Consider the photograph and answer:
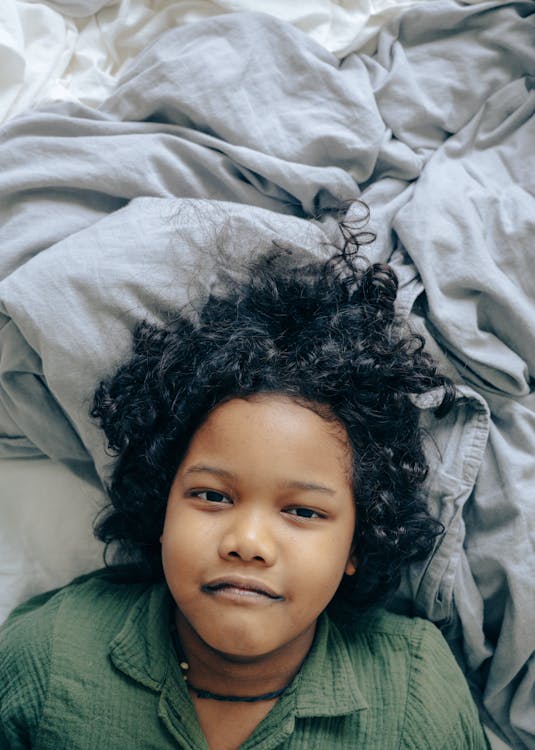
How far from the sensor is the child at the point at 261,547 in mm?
884

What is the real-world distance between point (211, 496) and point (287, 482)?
9 cm

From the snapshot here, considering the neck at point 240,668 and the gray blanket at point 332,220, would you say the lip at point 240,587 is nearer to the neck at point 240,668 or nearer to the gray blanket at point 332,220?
the neck at point 240,668

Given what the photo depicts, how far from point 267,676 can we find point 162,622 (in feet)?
0.45

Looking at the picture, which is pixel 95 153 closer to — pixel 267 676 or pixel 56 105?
pixel 56 105

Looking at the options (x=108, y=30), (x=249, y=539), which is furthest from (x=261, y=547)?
(x=108, y=30)

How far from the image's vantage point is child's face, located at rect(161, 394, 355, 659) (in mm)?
868

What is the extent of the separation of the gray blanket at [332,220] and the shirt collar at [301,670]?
0.14m

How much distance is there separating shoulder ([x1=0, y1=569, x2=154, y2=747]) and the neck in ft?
0.34

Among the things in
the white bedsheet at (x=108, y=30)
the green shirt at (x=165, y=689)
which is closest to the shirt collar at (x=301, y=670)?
the green shirt at (x=165, y=689)

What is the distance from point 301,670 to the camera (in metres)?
0.98

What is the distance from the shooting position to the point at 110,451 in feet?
3.49

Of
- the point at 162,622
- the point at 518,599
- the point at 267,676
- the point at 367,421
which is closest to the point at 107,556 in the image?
the point at 162,622

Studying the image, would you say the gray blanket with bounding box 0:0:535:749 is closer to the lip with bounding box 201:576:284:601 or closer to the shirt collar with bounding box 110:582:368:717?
the shirt collar with bounding box 110:582:368:717

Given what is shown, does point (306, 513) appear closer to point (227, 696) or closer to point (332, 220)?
point (227, 696)
